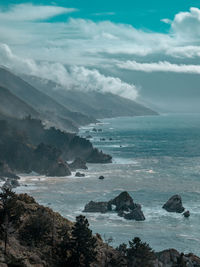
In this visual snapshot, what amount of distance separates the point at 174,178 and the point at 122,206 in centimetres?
5044

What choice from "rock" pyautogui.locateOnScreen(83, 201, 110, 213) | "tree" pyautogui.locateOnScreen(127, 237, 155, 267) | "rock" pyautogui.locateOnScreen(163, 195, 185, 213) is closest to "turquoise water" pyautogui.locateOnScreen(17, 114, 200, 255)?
"rock" pyautogui.locateOnScreen(163, 195, 185, 213)

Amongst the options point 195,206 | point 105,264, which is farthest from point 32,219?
point 195,206

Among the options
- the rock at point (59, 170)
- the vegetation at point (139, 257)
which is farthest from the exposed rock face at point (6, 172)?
the vegetation at point (139, 257)

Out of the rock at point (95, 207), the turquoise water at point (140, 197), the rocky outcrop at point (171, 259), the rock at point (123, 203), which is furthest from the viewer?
the rock at point (123, 203)

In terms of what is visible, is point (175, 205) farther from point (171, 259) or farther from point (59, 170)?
point (59, 170)

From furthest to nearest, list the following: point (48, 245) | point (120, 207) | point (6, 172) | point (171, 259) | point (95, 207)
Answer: point (6, 172) < point (120, 207) < point (95, 207) < point (171, 259) < point (48, 245)

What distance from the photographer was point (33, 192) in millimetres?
149125

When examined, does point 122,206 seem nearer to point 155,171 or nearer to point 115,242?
point 115,242

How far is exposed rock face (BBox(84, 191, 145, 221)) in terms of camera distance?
396 feet

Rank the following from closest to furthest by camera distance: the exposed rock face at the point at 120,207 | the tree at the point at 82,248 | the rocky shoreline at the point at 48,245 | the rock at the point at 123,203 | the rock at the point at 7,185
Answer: the rocky shoreline at the point at 48,245, the tree at the point at 82,248, the exposed rock face at the point at 120,207, the rock at the point at 123,203, the rock at the point at 7,185

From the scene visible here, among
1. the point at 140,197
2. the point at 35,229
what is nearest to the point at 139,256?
the point at 35,229

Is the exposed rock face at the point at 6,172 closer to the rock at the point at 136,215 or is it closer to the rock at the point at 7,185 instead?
the rock at the point at 7,185

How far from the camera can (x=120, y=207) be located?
128875mm

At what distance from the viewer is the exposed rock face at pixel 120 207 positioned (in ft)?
396
